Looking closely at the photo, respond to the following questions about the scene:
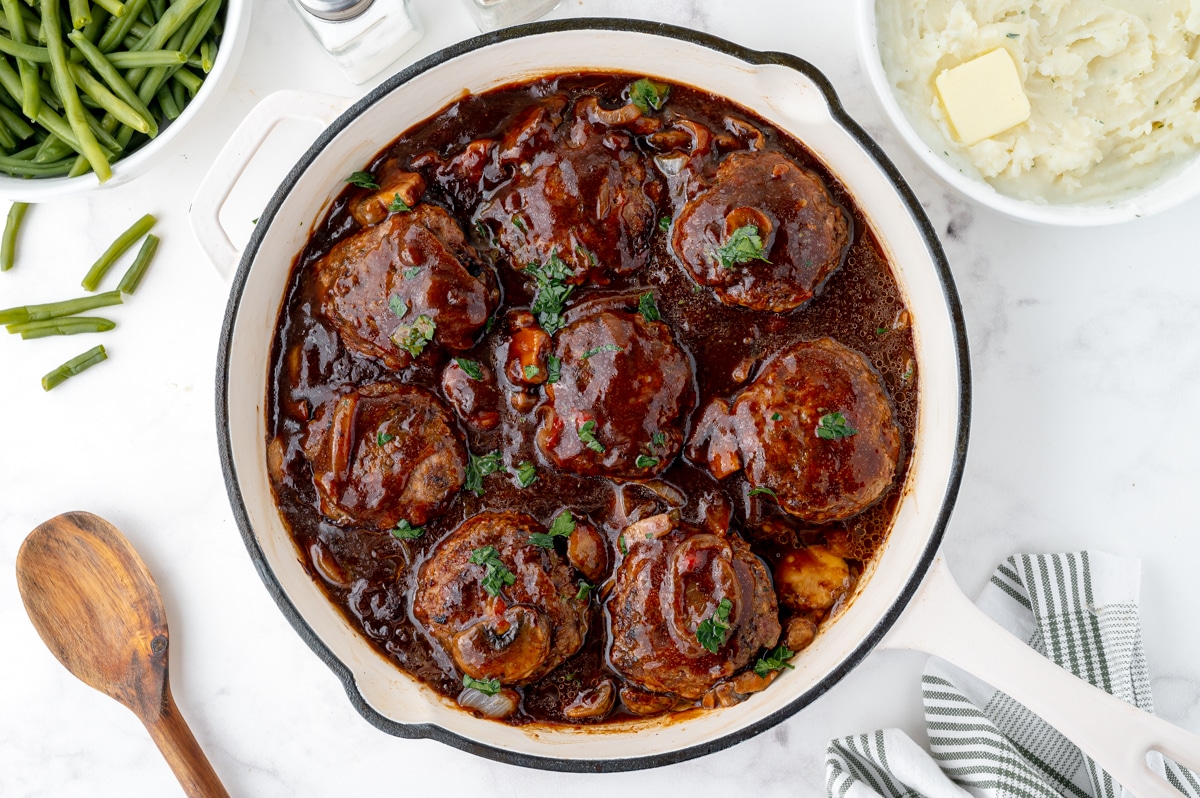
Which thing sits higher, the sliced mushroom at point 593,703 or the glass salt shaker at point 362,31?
the glass salt shaker at point 362,31

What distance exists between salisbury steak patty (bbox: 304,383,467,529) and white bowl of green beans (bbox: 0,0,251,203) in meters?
1.67

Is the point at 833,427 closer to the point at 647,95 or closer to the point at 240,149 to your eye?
the point at 647,95

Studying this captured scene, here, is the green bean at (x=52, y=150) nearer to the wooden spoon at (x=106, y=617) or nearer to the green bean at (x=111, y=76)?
the green bean at (x=111, y=76)

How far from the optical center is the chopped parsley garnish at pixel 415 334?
3.83m

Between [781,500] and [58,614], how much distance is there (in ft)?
12.4

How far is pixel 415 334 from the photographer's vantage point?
12.7ft

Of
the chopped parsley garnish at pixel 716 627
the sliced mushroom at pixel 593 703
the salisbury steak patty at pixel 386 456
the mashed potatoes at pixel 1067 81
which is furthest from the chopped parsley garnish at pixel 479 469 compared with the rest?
the mashed potatoes at pixel 1067 81

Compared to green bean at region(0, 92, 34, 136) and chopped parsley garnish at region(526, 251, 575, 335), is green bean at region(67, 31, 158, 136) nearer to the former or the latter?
green bean at region(0, 92, 34, 136)

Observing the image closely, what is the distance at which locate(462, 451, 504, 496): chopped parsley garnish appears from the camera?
413 cm

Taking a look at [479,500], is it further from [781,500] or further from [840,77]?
[840,77]

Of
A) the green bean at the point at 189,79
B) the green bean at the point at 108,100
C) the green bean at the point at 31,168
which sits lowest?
the green bean at the point at 31,168

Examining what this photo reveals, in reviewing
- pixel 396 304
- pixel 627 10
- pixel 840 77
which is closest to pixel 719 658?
pixel 396 304

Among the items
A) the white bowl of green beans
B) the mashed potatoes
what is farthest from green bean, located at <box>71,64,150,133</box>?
the mashed potatoes

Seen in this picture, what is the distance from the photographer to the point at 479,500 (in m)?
4.19
